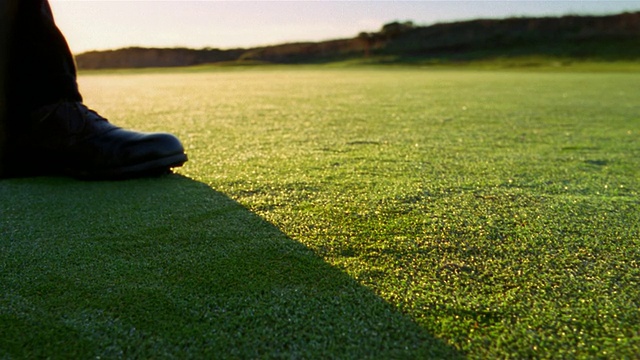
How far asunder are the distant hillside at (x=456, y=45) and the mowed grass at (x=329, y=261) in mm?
36042


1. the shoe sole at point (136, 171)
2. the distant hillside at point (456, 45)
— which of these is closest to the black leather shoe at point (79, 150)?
the shoe sole at point (136, 171)

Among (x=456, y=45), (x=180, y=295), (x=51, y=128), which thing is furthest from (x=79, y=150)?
(x=456, y=45)

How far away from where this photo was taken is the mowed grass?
61 centimetres

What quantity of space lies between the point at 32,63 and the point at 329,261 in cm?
131

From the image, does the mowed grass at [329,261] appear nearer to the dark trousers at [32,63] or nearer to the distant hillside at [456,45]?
the dark trousers at [32,63]

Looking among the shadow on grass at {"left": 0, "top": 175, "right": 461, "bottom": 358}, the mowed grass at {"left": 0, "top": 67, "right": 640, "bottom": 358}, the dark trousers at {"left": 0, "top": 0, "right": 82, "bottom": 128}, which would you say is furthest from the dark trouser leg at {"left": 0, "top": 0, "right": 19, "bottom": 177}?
the shadow on grass at {"left": 0, "top": 175, "right": 461, "bottom": 358}

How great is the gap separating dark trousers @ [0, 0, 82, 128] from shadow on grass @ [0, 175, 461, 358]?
0.54 metres

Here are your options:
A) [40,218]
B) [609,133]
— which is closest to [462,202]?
[40,218]

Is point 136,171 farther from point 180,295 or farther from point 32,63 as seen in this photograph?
point 180,295

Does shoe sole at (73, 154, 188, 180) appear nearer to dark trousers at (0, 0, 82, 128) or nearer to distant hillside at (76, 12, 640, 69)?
dark trousers at (0, 0, 82, 128)

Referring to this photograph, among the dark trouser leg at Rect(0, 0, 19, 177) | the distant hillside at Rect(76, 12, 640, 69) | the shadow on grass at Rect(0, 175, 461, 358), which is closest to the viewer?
the shadow on grass at Rect(0, 175, 461, 358)

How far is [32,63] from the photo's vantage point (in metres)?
1.52

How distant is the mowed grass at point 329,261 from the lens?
608mm

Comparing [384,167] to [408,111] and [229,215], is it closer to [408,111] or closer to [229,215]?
[229,215]
